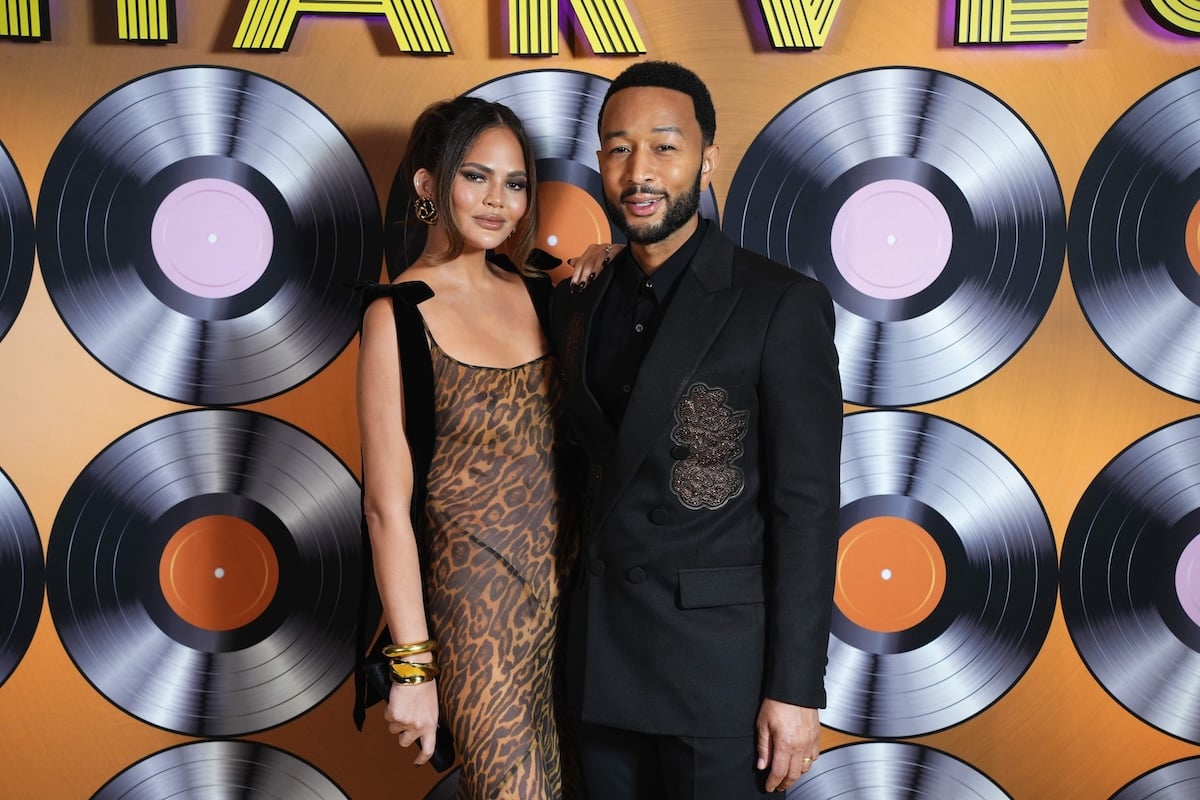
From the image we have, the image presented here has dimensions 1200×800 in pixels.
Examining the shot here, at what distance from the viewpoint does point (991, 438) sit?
3021 millimetres

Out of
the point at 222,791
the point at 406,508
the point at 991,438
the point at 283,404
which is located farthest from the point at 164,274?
the point at 991,438

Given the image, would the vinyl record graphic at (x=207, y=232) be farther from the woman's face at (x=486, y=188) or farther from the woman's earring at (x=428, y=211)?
the woman's face at (x=486, y=188)

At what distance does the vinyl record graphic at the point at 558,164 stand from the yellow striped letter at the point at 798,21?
524mm

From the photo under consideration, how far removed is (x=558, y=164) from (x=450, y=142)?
608 millimetres

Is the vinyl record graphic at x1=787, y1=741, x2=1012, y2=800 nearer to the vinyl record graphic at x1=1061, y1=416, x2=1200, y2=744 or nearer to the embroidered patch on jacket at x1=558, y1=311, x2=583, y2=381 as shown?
the vinyl record graphic at x1=1061, y1=416, x2=1200, y2=744

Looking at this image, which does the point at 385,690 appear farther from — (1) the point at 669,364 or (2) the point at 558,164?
(2) the point at 558,164

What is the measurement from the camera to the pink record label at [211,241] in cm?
302

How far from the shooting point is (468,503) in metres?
2.34

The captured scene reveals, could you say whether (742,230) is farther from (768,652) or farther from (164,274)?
(164,274)

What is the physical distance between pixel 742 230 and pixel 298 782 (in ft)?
7.68

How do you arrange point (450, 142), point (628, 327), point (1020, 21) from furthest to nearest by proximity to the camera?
1. point (1020, 21)
2. point (450, 142)
3. point (628, 327)

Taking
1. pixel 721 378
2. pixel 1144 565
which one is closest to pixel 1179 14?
pixel 1144 565

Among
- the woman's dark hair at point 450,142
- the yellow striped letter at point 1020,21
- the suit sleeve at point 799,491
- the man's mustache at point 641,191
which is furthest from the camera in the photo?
the yellow striped letter at point 1020,21

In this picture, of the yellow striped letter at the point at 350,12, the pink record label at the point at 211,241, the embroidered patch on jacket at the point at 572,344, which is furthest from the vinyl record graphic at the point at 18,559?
the embroidered patch on jacket at the point at 572,344
